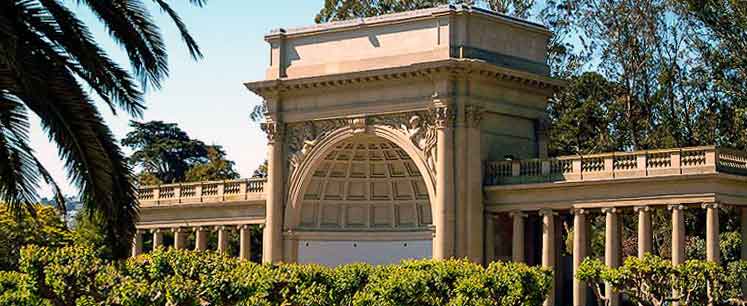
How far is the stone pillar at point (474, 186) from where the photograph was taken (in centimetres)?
4694

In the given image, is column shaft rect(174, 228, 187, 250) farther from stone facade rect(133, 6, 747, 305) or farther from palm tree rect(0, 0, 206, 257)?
palm tree rect(0, 0, 206, 257)

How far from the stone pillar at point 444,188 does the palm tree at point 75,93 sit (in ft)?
87.6

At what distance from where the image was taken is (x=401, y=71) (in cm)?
4794

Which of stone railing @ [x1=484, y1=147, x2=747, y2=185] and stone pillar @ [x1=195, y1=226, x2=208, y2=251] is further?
stone pillar @ [x1=195, y1=226, x2=208, y2=251]

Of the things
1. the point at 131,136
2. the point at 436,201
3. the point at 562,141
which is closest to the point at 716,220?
the point at 436,201

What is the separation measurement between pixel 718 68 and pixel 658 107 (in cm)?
385

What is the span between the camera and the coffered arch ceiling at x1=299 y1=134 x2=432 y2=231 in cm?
5297

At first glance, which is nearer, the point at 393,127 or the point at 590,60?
the point at 393,127

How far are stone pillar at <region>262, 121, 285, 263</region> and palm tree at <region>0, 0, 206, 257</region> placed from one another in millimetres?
31785

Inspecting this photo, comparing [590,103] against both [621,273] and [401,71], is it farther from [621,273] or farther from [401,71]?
[621,273]

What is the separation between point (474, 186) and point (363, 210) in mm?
8656

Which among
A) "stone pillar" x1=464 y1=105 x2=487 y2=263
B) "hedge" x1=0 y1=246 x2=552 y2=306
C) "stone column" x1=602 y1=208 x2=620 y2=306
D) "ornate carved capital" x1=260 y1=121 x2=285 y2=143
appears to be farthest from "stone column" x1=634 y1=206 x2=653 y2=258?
"ornate carved capital" x1=260 y1=121 x2=285 y2=143

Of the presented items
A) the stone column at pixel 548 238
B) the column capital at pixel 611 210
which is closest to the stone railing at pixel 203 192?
the stone column at pixel 548 238

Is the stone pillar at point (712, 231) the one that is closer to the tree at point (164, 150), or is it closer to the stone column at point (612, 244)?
the stone column at point (612, 244)
